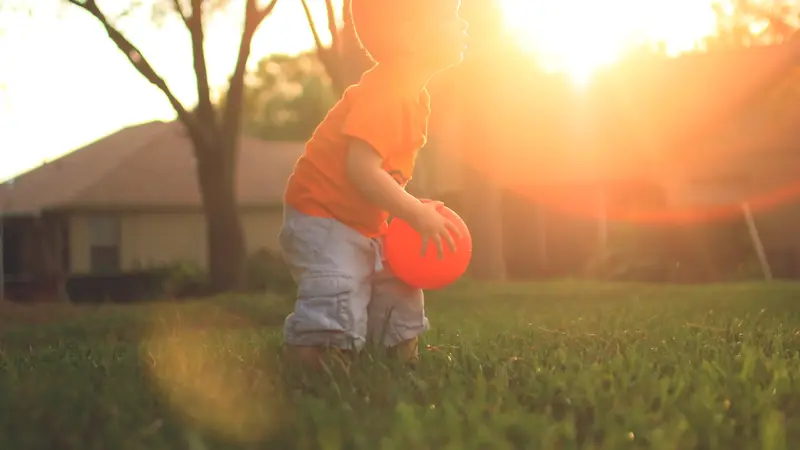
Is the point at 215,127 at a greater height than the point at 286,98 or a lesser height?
lesser

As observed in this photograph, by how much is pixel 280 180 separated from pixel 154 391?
25679 millimetres

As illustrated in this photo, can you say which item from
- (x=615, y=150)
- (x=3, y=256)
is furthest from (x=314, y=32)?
(x=3, y=256)

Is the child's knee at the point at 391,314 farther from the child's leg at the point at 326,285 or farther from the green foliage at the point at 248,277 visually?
the green foliage at the point at 248,277

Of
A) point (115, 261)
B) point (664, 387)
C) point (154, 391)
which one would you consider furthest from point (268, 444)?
point (115, 261)

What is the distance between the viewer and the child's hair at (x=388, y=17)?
396 cm

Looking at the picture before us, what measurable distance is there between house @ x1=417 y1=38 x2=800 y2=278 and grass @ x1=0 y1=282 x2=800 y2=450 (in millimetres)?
14197

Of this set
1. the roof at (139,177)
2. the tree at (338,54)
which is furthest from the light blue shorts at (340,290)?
the roof at (139,177)

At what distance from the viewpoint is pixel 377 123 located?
3822 mm

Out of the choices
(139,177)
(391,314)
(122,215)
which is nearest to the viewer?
(391,314)

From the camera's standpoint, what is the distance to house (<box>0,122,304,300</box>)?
26.5m

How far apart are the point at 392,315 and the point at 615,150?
20.0 m

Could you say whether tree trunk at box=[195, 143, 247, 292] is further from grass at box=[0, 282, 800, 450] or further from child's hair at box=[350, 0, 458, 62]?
child's hair at box=[350, 0, 458, 62]

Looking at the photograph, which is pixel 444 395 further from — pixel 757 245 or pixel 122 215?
pixel 122 215

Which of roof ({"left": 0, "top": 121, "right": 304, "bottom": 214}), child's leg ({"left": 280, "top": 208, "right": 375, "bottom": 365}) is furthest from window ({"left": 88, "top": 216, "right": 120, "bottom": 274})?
child's leg ({"left": 280, "top": 208, "right": 375, "bottom": 365})
